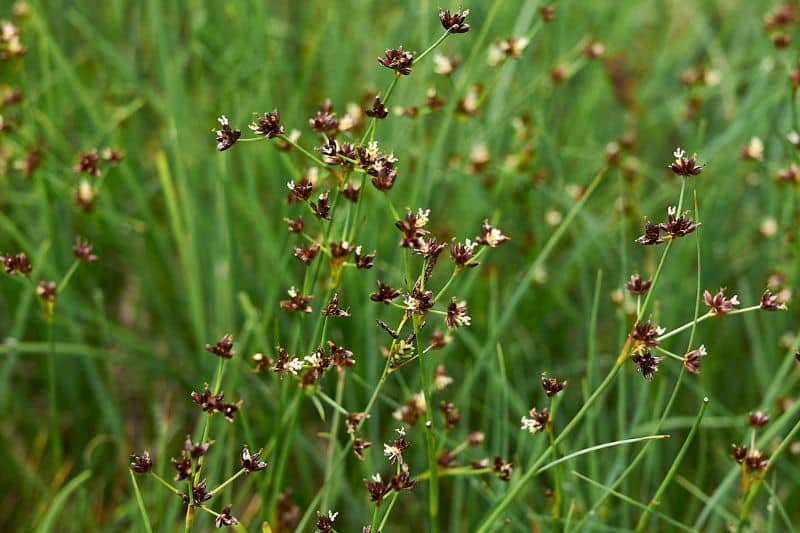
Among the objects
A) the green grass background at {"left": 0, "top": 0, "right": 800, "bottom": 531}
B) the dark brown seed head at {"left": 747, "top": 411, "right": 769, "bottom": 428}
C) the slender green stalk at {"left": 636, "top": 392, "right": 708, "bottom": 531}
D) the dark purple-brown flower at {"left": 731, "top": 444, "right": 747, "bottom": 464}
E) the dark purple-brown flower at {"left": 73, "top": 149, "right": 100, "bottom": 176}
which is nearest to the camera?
the slender green stalk at {"left": 636, "top": 392, "right": 708, "bottom": 531}

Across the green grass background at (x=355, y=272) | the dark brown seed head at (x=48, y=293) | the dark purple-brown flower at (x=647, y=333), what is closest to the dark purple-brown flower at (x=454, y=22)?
the dark purple-brown flower at (x=647, y=333)

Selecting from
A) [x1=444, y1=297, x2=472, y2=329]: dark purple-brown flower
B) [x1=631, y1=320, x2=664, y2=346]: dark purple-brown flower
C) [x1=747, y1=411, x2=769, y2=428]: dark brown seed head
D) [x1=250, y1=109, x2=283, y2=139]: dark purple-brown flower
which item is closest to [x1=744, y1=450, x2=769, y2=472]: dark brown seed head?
[x1=747, y1=411, x2=769, y2=428]: dark brown seed head

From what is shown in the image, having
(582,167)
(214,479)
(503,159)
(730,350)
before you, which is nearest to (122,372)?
(214,479)

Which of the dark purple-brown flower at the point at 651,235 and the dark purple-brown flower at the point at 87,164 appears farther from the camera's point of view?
the dark purple-brown flower at the point at 87,164

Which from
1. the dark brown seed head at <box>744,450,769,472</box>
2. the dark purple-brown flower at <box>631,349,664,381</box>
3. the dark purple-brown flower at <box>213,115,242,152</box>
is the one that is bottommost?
the dark brown seed head at <box>744,450,769,472</box>

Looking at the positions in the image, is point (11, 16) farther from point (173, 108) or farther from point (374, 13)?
point (374, 13)

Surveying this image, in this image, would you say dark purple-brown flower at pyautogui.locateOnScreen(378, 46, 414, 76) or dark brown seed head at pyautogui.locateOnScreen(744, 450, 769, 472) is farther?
dark brown seed head at pyautogui.locateOnScreen(744, 450, 769, 472)

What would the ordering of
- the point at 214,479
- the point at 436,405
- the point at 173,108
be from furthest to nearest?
the point at 173,108
the point at 436,405
the point at 214,479

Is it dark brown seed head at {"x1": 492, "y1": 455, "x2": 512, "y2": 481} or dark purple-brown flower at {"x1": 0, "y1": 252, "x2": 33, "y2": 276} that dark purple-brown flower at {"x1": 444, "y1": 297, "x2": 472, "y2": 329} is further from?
dark purple-brown flower at {"x1": 0, "y1": 252, "x2": 33, "y2": 276}

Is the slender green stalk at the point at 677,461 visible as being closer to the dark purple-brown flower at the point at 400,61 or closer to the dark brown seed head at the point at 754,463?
the dark brown seed head at the point at 754,463
